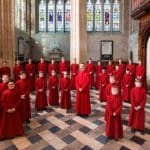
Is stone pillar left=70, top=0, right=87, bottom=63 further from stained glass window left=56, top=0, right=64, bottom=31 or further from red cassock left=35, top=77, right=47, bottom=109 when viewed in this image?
stained glass window left=56, top=0, right=64, bottom=31

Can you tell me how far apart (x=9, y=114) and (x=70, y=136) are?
5.54 ft

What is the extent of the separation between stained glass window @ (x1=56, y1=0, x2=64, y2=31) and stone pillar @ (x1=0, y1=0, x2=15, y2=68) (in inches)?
498

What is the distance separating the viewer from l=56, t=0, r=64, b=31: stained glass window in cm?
2805

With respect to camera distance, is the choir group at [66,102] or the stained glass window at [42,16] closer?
the choir group at [66,102]

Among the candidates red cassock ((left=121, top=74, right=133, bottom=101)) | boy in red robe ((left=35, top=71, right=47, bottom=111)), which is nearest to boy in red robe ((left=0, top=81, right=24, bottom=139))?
boy in red robe ((left=35, top=71, right=47, bottom=111))

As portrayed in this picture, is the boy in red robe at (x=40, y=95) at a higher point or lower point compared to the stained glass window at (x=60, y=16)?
lower

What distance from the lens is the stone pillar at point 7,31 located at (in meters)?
14.8

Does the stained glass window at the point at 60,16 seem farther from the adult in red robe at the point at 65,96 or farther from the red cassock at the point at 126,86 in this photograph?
the adult in red robe at the point at 65,96

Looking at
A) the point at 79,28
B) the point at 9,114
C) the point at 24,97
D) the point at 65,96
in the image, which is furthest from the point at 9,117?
the point at 79,28

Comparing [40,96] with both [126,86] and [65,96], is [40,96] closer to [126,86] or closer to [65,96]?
[65,96]

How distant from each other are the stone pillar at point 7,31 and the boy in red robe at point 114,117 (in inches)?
366

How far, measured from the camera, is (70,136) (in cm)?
720

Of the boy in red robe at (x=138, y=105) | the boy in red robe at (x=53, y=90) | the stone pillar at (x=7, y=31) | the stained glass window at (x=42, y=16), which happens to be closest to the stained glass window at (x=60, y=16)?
the stained glass window at (x=42, y=16)

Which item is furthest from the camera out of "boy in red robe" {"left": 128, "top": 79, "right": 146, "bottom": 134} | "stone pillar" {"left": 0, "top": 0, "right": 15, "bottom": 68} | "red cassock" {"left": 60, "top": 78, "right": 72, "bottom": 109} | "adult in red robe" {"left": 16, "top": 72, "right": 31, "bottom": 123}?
"stone pillar" {"left": 0, "top": 0, "right": 15, "bottom": 68}
